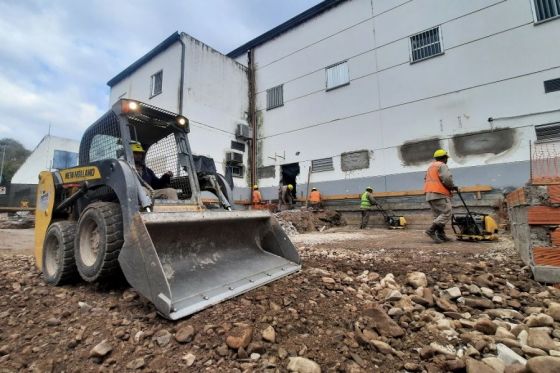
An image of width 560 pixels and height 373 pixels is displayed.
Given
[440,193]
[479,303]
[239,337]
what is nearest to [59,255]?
[239,337]

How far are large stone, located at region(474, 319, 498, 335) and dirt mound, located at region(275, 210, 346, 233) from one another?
8.23m

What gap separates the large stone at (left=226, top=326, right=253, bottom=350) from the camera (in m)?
1.98

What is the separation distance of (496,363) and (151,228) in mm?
2791

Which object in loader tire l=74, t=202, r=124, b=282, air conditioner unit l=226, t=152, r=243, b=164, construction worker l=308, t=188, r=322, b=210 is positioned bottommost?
loader tire l=74, t=202, r=124, b=282

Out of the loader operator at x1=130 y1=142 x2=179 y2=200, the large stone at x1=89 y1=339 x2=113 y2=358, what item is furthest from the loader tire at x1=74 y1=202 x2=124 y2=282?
the large stone at x1=89 y1=339 x2=113 y2=358

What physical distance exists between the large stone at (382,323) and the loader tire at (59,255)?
317 cm

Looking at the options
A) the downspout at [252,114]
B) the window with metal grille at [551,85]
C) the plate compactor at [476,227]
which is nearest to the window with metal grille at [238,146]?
the downspout at [252,114]

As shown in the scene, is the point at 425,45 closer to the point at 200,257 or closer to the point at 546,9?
the point at 546,9

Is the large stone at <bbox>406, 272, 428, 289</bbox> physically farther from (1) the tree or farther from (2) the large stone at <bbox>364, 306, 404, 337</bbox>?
(1) the tree

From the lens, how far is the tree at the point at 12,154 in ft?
140

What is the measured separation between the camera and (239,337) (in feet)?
6.65

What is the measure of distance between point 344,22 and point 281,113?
187 inches

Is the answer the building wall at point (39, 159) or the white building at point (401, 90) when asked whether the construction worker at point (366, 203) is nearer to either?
the white building at point (401, 90)

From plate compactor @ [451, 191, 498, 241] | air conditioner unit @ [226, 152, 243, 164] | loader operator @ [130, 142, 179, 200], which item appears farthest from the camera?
air conditioner unit @ [226, 152, 243, 164]
